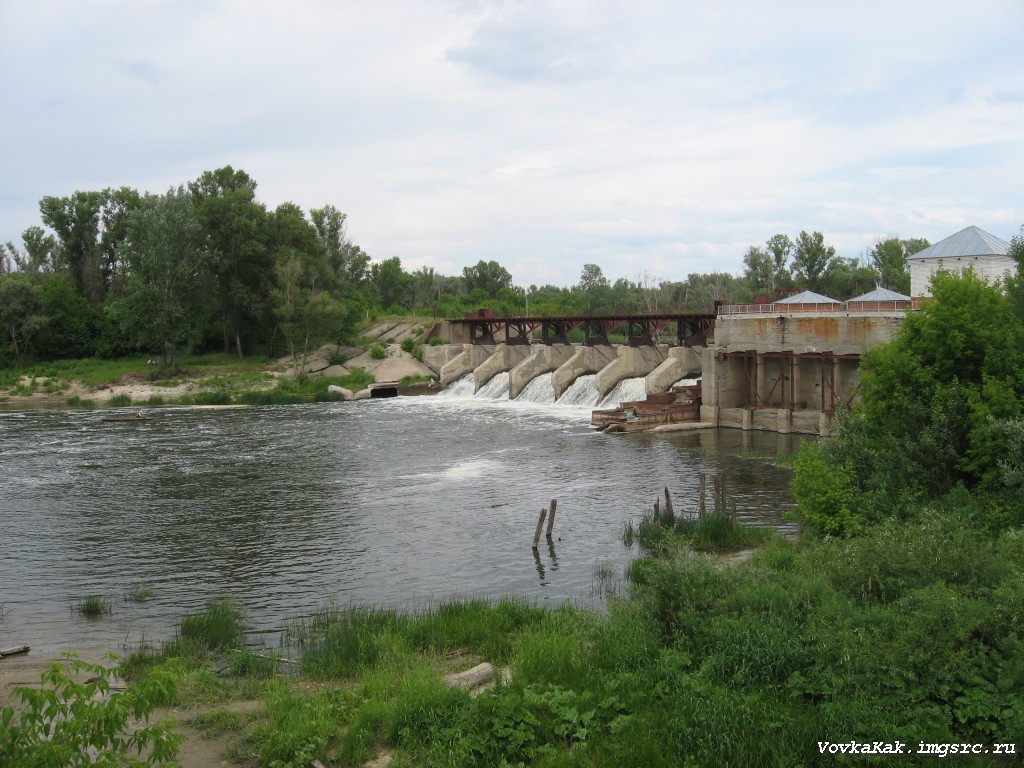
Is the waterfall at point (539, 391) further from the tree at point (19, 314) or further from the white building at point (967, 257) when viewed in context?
the tree at point (19, 314)

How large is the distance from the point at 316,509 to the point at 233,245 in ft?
140

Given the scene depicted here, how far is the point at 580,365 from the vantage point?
52.4 m

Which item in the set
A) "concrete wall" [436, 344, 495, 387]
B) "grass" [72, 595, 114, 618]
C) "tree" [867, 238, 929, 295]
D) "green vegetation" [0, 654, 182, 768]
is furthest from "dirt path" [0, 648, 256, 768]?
"tree" [867, 238, 929, 295]

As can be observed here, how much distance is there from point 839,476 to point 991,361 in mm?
3853

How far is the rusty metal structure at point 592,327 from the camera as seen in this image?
50.7 metres

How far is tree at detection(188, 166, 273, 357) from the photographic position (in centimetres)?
6247

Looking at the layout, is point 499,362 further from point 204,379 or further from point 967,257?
point 967,257

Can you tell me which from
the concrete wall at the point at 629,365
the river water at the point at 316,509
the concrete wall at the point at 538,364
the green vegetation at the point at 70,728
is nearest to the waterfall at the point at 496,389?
the concrete wall at the point at 538,364

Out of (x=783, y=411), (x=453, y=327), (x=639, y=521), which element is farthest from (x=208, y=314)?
(x=639, y=521)

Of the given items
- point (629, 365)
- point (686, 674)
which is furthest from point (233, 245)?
point (686, 674)

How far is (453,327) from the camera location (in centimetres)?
6750

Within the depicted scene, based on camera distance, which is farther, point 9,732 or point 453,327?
point 453,327

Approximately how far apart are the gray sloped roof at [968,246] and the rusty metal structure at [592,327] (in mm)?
12173

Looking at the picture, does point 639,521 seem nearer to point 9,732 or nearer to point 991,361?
point 991,361
